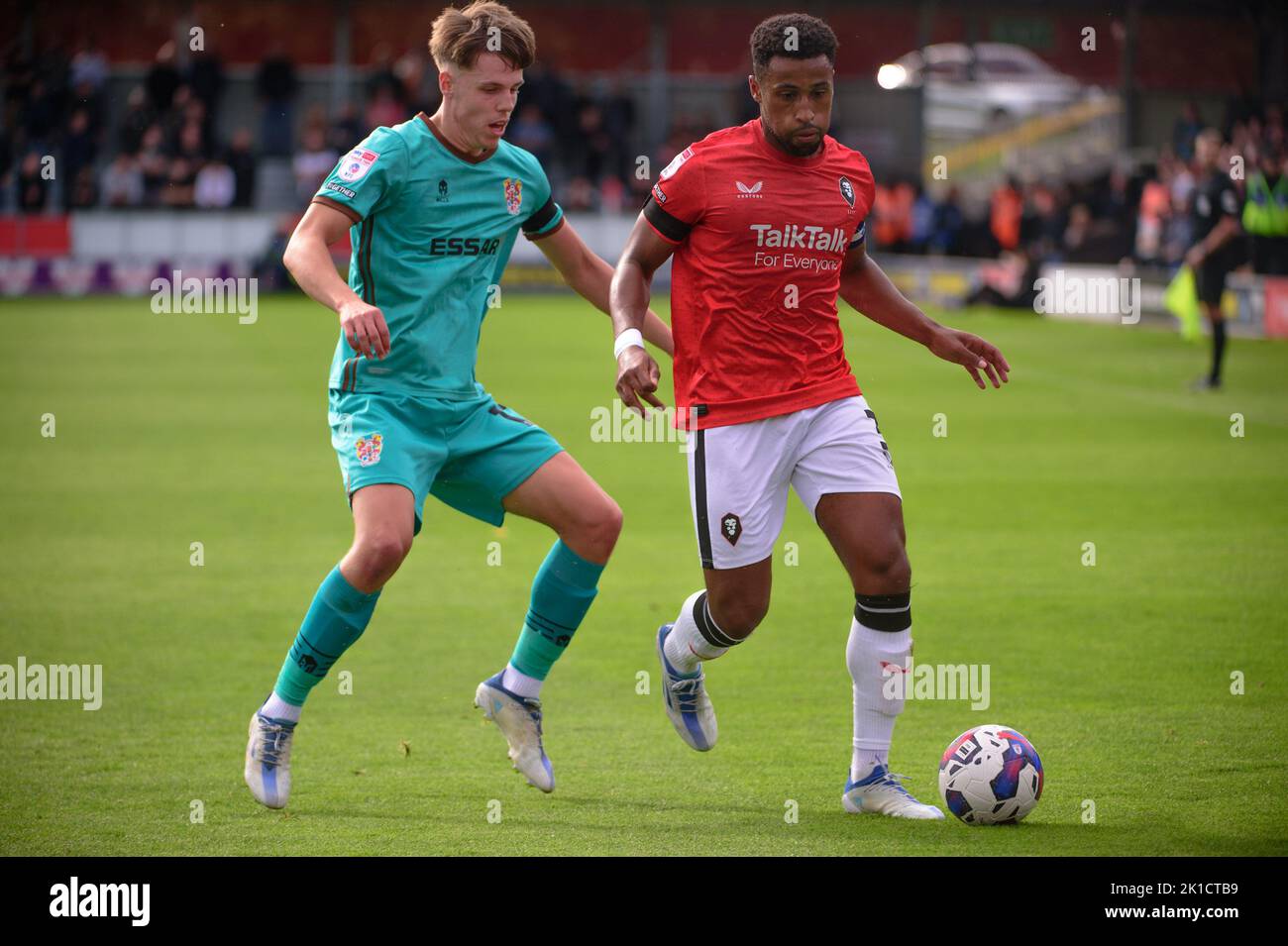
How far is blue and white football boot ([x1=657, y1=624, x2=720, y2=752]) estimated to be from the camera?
5891mm

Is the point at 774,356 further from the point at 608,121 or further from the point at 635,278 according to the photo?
the point at 608,121

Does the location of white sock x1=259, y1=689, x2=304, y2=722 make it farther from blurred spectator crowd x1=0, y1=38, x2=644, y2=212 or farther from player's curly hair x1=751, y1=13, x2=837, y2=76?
blurred spectator crowd x1=0, y1=38, x2=644, y2=212

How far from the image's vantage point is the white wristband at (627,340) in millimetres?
5289

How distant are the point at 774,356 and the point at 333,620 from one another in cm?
164

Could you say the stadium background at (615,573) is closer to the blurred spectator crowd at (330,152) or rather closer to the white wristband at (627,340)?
the blurred spectator crowd at (330,152)

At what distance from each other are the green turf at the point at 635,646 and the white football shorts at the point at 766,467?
812mm

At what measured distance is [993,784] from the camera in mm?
5133

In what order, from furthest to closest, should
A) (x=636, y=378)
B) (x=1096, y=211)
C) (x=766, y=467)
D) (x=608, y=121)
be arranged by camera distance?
(x=608, y=121), (x=1096, y=211), (x=766, y=467), (x=636, y=378)

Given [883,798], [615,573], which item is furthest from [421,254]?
[615,573]

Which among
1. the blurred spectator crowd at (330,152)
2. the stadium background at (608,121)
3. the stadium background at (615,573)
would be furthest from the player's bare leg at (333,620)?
the blurred spectator crowd at (330,152)

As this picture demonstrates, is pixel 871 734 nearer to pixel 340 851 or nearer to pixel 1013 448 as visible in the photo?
pixel 340 851

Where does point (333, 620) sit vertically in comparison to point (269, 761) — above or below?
above

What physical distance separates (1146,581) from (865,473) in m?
4.15

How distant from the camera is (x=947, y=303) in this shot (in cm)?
3048
